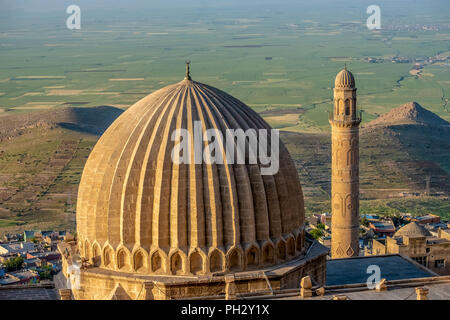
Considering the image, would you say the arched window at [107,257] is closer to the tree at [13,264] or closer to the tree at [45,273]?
the tree at [45,273]

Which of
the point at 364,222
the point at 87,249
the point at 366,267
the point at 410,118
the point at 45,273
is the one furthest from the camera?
the point at 410,118

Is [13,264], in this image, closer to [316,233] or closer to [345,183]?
[316,233]

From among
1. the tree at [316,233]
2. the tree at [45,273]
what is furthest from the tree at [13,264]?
the tree at [316,233]

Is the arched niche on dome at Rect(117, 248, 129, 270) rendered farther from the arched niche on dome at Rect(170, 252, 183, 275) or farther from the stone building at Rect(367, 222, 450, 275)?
the stone building at Rect(367, 222, 450, 275)

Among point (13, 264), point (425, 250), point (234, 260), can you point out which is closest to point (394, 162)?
point (13, 264)
